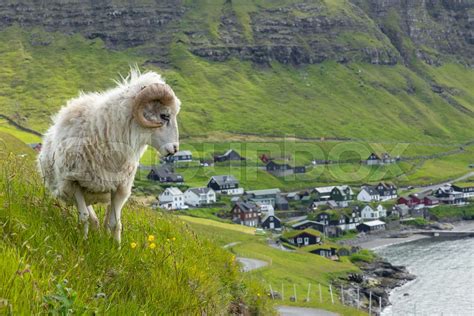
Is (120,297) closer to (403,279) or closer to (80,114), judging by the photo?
(80,114)

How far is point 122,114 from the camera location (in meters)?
7.97

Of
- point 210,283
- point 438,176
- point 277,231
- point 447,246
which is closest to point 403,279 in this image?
point 447,246

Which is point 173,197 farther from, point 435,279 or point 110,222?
point 110,222

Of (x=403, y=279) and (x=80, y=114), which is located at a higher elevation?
(x=80, y=114)

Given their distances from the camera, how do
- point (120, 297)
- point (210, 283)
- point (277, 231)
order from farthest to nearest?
point (277, 231) < point (210, 283) < point (120, 297)

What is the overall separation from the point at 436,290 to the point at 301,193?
3238 inches

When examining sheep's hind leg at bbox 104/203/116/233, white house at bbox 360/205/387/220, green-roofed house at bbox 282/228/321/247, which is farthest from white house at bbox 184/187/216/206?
sheep's hind leg at bbox 104/203/116/233

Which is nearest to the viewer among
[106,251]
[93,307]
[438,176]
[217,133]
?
[93,307]

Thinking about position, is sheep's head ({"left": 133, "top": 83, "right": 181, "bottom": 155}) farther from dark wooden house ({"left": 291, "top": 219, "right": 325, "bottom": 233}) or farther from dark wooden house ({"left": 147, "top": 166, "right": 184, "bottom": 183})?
dark wooden house ({"left": 147, "top": 166, "right": 184, "bottom": 183})

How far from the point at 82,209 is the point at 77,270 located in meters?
2.39

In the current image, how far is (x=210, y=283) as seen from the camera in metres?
7.56

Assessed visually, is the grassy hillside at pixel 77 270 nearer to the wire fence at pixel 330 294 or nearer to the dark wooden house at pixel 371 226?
the wire fence at pixel 330 294

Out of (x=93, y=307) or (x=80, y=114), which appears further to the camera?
(x=80, y=114)

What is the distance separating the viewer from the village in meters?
120
